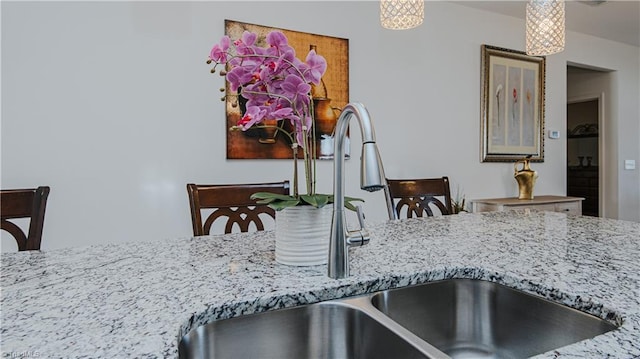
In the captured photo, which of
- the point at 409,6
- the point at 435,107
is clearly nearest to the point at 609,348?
the point at 409,6

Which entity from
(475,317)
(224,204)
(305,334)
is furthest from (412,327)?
(224,204)

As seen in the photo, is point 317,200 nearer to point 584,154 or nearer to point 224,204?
Result: point 224,204

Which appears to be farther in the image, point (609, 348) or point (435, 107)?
point (435, 107)

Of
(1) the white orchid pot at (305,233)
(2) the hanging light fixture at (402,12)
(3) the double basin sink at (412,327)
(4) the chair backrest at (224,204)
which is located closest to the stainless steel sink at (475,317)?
(3) the double basin sink at (412,327)

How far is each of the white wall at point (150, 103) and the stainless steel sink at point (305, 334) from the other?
2.01m

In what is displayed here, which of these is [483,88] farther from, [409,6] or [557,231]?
[557,231]

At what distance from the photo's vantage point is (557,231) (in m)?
1.30

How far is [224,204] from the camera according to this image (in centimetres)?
150

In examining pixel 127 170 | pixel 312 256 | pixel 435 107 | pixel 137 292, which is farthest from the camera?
pixel 435 107

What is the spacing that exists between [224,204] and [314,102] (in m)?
1.61

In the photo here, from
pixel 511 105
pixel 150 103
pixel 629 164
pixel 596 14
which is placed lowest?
pixel 629 164

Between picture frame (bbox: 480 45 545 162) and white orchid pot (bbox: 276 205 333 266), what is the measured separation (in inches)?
125

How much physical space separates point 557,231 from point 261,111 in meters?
1.05

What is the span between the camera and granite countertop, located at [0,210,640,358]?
1.77ft
